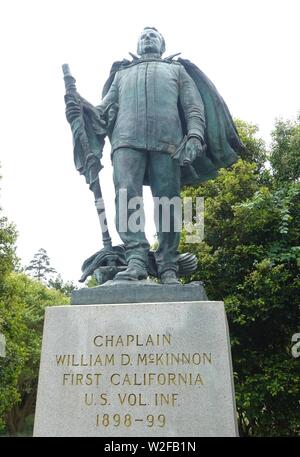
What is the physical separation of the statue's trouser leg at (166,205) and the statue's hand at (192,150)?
258 millimetres

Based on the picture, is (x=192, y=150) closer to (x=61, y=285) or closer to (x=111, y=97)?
(x=111, y=97)

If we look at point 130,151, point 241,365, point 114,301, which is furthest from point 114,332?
point 241,365

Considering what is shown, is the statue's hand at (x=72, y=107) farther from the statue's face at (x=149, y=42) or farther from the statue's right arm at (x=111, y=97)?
the statue's face at (x=149, y=42)

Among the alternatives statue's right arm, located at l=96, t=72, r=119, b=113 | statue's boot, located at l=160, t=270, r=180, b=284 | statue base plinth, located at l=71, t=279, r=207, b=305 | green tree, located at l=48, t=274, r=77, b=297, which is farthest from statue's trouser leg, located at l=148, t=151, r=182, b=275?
green tree, located at l=48, t=274, r=77, b=297

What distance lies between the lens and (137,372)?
233 inches

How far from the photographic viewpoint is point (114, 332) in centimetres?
613

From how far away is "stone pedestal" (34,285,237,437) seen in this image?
570cm

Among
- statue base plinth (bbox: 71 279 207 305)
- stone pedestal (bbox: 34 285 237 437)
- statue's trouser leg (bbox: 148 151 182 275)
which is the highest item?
statue's trouser leg (bbox: 148 151 182 275)

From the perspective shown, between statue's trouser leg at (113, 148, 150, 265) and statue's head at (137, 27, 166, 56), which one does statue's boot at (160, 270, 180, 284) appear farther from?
statue's head at (137, 27, 166, 56)

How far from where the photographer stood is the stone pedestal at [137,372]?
5699 mm

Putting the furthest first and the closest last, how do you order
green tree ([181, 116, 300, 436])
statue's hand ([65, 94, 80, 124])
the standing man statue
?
green tree ([181, 116, 300, 436]) < statue's hand ([65, 94, 80, 124]) < the standing man statue

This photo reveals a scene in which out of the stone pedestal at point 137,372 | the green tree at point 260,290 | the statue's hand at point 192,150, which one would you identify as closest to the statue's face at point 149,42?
the statue's hand at point 192,150

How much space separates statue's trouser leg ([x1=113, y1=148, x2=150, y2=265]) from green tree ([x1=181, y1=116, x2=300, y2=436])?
914 cm
